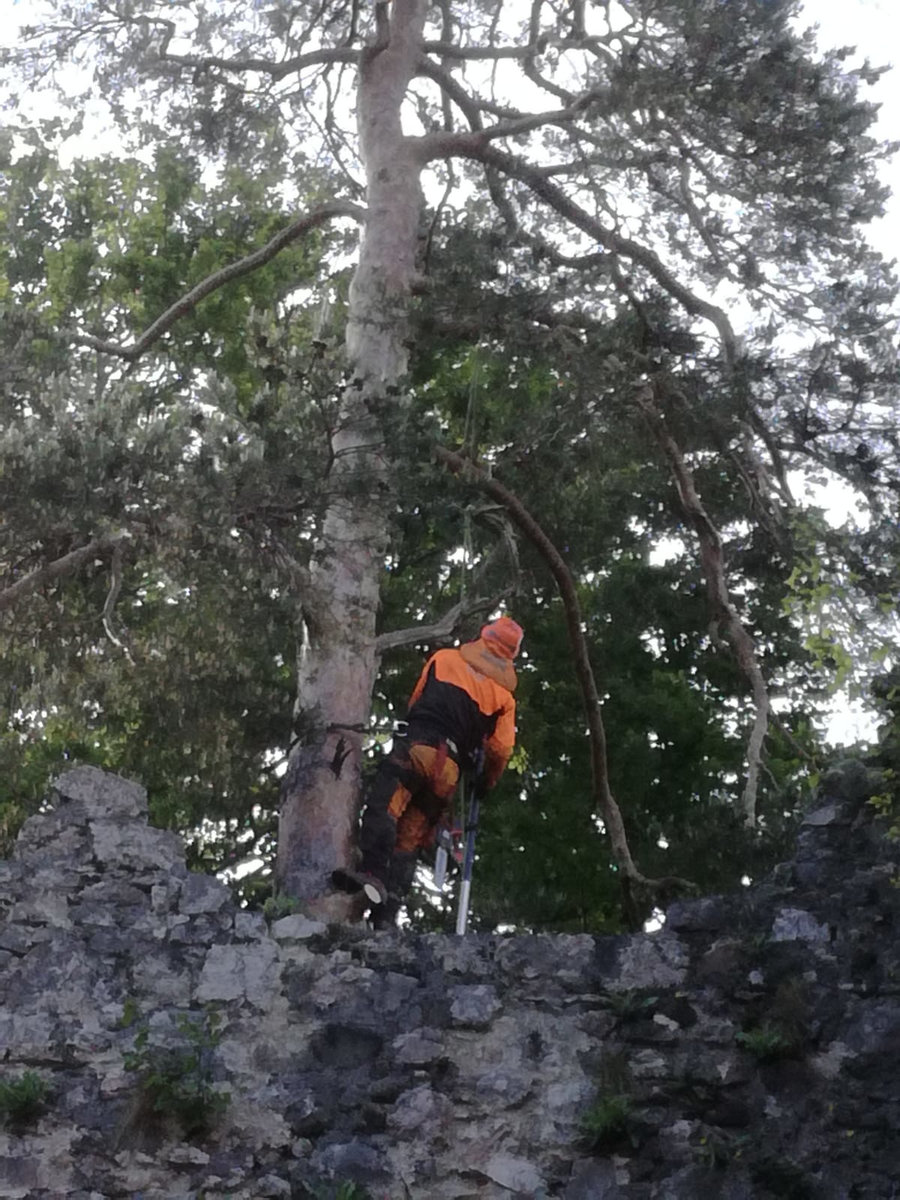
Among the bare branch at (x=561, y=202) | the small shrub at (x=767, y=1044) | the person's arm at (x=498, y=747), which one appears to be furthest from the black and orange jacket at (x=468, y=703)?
the bare branch at (x=561, y=202)

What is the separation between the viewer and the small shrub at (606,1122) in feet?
20.2

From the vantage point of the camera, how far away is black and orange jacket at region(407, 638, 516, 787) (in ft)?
29.0

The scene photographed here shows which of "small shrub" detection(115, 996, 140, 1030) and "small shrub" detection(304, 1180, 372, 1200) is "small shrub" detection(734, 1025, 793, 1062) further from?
"small shrub" detection(115, 996, 140, 1030)

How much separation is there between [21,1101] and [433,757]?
3.35 meters

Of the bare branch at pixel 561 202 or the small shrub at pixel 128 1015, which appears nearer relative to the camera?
the small shrub at pixel 128 1015

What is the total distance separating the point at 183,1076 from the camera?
245 inches

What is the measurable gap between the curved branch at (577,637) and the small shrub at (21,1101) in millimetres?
4723

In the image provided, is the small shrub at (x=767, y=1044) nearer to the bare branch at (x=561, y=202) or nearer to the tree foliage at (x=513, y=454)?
the tree foliage at (x=513, y=454)

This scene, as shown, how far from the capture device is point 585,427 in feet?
38.1

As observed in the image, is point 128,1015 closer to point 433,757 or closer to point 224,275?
point 433,757

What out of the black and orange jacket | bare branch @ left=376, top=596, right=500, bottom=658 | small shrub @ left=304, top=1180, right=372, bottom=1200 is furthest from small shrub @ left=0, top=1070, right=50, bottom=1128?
bare branch @ left=376, top=596, right=500, bottom=658

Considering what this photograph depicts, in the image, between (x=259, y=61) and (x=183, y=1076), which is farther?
(x=259, y=61)

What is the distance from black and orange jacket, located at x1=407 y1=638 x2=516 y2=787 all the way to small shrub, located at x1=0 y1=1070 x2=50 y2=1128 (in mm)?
3286

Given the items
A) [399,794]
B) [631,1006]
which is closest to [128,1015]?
[631,1006]
